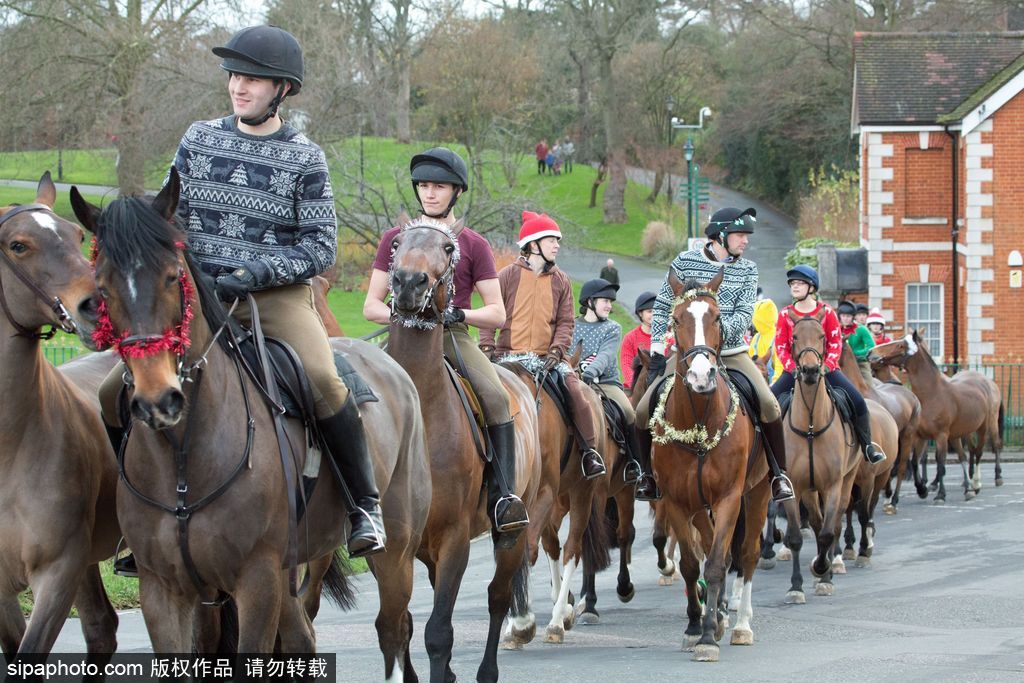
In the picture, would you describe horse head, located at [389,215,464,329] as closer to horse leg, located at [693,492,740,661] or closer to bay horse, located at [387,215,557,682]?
bay horse, located at [387,215,557,682]

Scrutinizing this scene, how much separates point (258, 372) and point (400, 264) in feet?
5.78

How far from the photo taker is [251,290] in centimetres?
623

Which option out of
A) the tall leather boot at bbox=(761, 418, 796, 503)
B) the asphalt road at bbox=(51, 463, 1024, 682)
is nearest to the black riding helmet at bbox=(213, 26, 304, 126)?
the asphalt road at bbox=(51, 463, 1024, 682)

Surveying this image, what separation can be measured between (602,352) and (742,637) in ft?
11.9

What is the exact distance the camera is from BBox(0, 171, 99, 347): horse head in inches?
254

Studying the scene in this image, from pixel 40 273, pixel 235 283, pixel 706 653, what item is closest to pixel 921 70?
pixel 706 653

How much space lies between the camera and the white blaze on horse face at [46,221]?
662cm

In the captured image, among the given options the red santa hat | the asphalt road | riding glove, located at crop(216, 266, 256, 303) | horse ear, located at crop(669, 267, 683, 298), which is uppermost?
the red santa hat

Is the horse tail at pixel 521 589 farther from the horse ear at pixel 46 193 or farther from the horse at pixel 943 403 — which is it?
the horse at pixel 943 403

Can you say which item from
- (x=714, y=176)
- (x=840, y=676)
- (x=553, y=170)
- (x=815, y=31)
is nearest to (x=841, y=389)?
(x=840, y=676)

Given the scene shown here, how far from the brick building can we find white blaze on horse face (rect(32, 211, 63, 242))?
32.2 metres

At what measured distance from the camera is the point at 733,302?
11070 millimetres

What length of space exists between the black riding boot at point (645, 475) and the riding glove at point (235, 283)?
19.6 feet

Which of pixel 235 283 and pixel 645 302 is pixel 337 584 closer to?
pixel 235 283
